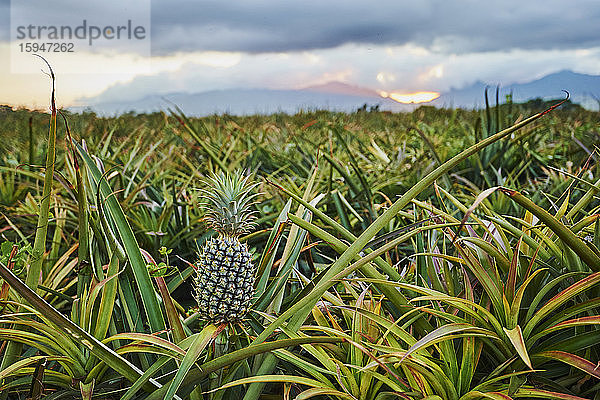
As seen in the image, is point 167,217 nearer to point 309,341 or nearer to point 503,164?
point 309,341

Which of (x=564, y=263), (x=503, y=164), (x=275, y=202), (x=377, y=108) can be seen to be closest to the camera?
(x=564, y=263)

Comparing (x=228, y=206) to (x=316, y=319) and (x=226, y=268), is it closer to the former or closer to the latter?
(x=226, y=268)

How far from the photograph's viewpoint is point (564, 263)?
1227 mm

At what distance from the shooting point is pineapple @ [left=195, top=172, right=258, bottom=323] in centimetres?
100

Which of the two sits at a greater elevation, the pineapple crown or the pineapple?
the pineapple crown

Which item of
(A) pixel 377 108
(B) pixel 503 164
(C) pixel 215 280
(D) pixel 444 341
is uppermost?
(A) pixel 377 108

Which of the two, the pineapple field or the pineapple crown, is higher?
the pineapple crown

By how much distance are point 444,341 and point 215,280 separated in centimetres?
51

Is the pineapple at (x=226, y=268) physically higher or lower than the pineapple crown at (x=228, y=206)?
lower

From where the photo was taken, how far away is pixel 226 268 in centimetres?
100

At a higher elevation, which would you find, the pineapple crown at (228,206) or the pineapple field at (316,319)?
the pineapple crown at (228,206)

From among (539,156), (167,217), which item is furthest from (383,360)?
(539,156)

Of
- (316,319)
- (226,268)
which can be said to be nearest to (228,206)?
(226,268)

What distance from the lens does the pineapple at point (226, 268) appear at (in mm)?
1005
